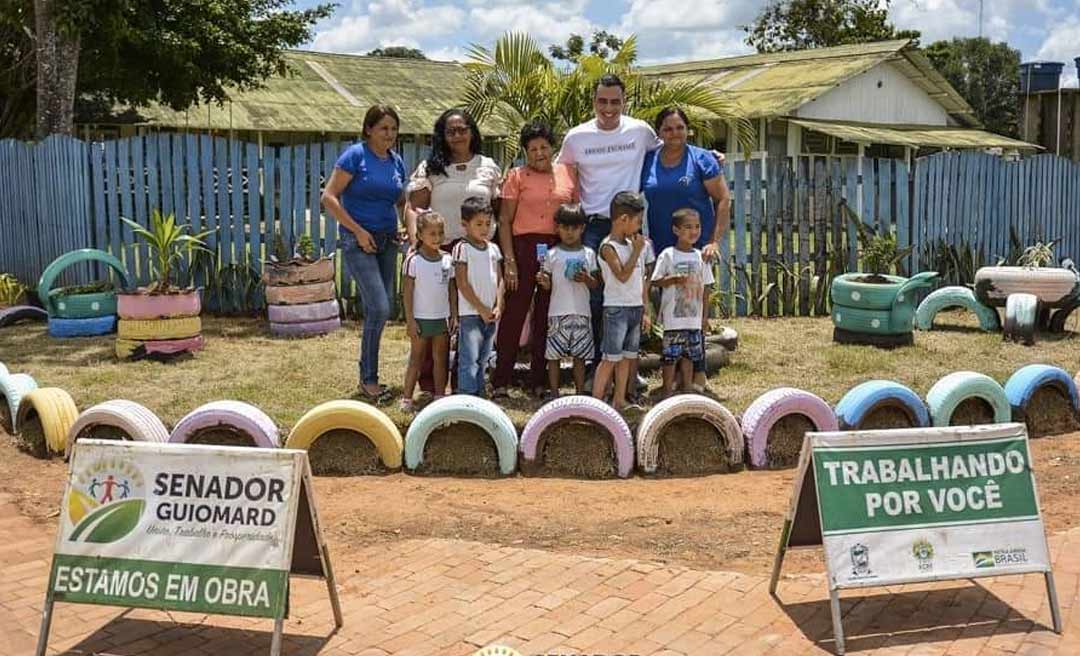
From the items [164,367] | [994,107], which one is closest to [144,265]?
[164,367]

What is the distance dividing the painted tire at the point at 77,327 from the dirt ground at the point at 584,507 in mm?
3716

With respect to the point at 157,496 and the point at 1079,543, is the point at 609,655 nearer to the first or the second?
the point at 157,496

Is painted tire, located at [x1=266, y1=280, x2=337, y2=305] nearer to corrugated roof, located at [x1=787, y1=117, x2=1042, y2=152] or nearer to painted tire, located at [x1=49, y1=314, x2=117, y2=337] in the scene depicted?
painted tire, located at [x1=49, y1=314, x2=117, y2=337]

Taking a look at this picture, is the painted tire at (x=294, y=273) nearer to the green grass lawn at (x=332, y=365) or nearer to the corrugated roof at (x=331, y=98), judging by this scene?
the green grass lawn at (x=332, y=365)

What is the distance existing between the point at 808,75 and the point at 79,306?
70.0ft

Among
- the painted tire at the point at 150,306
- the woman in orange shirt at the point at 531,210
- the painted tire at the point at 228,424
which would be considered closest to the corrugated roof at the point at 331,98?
the painted tire at the point at 150,306

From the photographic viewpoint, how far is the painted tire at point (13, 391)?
22.2 ft

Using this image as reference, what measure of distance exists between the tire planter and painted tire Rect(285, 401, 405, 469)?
21.2 ft

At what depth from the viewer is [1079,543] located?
4891mm

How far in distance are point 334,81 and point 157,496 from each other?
89.5 ft

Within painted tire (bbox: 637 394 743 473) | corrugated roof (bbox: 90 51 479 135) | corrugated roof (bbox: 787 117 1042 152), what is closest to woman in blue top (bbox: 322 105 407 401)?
painted tire (bbox: 637 394 743 473)

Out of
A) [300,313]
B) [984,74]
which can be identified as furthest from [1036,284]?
[984,74]

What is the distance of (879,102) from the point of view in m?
27.8

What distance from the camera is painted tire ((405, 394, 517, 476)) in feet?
19.2
